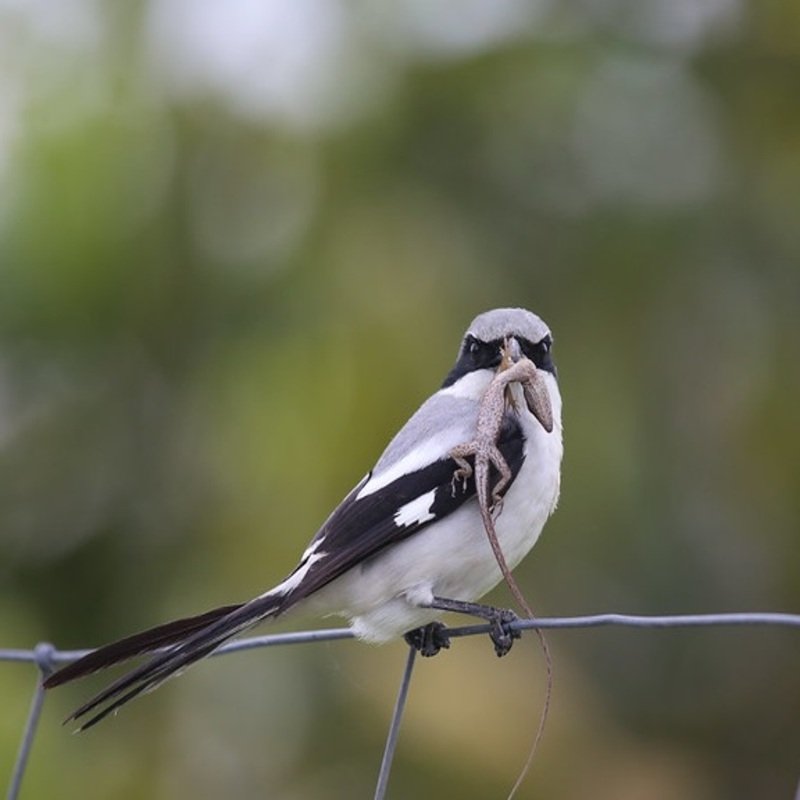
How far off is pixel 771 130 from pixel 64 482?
323 cm

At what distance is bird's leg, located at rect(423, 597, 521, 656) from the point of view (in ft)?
10.2

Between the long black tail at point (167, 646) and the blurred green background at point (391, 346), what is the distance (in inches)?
94.9

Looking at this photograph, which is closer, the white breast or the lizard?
the lizard

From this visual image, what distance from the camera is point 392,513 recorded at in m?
3.29

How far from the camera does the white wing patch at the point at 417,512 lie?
326cm

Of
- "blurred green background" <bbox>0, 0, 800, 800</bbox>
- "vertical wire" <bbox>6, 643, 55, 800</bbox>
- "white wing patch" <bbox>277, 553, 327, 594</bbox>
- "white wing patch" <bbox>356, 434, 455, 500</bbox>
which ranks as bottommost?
"vertical wire" <bbox>6, 643, 55, 800</bbox>

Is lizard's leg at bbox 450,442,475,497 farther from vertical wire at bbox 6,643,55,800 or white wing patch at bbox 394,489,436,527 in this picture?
vertical wire at bbox 6,643,55,800

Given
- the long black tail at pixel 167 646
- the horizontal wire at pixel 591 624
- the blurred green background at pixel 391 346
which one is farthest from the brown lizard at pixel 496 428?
the blurred green background at pixel 391 346

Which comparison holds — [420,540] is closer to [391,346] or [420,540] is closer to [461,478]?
[461,478]

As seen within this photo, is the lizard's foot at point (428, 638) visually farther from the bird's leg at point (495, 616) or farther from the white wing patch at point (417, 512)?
the white wing patch at point (417, 512)

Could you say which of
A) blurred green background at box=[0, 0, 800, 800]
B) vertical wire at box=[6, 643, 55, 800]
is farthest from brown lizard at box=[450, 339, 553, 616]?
blurred green background at box=[0, 0, 800, 800]

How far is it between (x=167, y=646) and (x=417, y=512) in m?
0.58

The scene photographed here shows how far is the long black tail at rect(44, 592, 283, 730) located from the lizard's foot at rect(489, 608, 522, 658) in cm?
44

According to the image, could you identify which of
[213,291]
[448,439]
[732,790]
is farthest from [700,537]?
[448,439]
